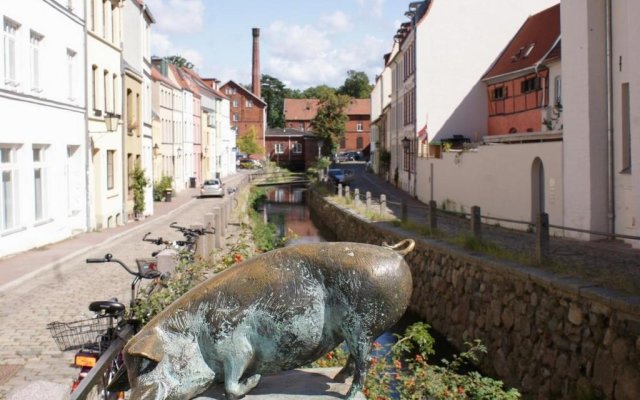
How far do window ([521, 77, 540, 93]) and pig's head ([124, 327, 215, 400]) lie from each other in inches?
1062

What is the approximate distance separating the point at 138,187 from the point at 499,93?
1632 cm

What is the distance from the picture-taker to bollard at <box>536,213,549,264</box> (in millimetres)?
11984

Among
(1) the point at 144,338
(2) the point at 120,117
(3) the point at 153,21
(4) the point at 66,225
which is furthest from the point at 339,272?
(3) the point at 153,21

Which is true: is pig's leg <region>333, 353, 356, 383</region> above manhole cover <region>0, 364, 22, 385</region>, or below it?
above

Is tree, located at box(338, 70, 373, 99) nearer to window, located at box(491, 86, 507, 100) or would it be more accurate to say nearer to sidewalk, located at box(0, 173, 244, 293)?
window, located at box(491, 86, 507, 100)

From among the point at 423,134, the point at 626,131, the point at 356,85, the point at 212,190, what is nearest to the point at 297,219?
the point at 212,190

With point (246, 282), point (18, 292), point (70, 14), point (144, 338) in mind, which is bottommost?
point (18, 292)

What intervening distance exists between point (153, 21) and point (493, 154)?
19.7 metres

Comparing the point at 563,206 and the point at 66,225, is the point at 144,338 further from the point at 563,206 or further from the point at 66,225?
the point at 66,225

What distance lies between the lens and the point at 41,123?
2017 centimetres

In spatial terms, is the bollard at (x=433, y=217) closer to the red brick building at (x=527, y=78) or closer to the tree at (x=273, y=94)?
the red brick building at (x=527, y=78)

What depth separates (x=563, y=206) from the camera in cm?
1927

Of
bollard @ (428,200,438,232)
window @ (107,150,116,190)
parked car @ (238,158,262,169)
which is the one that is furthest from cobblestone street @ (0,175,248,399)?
parked car @ (238,158,262,169)

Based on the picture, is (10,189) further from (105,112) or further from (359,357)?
(359,357)
